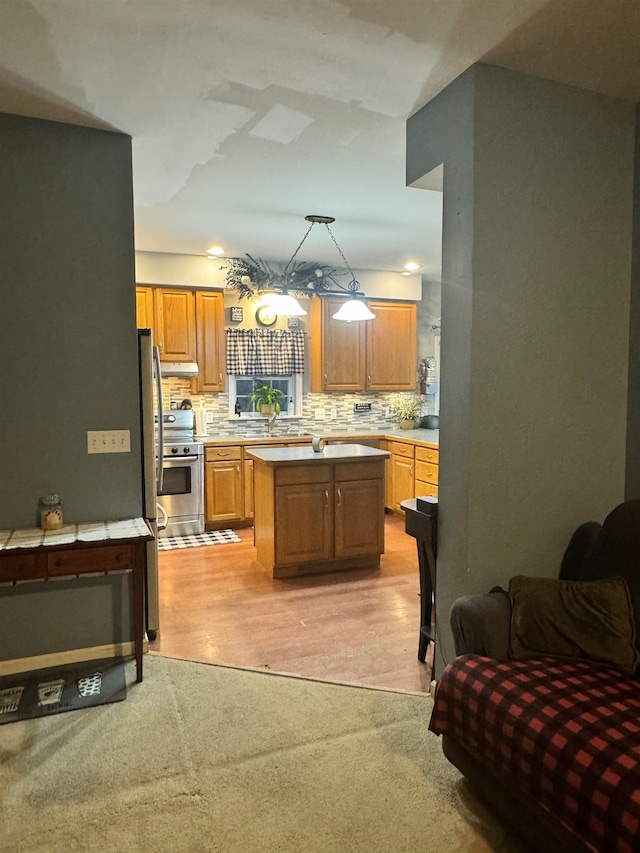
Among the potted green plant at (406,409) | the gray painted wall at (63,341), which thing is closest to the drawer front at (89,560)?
the gray painted wall at (63,341)

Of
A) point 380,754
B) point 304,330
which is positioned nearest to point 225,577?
point 380,754

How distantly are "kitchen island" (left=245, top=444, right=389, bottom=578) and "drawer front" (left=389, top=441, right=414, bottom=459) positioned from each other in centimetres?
137

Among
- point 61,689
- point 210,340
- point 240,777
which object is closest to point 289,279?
point 210,340

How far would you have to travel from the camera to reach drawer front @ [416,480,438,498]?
538 cm

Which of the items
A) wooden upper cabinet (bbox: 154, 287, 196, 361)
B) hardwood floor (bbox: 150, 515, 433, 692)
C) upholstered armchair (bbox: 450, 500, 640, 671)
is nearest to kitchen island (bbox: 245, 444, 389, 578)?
hardwood floor (bbox: 150, 515, 433, 692)

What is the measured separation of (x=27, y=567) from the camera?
261 centimetres

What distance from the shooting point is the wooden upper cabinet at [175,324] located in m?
5.58

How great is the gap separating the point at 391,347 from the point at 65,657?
4678 mm

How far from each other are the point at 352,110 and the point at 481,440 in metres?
1.62

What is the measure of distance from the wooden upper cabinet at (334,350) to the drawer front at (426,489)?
141 cm

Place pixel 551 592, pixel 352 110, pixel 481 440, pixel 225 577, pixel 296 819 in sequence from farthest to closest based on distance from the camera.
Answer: pixel 225 577 < pixel 352 110 < pixel 481 440 < pixel 551 592 < pixel 296 819

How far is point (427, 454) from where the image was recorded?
5.57 m

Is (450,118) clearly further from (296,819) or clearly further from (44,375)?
(296,819)

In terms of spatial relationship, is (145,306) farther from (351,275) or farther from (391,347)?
(391,347)
